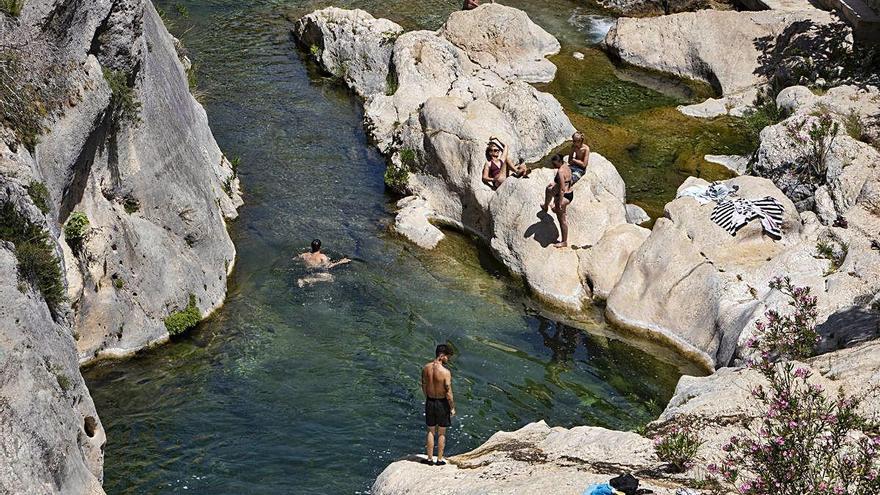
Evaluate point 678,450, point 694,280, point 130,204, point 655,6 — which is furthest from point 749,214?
point 655,6

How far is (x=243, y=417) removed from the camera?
1681cm

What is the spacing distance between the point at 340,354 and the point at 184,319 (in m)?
2.94

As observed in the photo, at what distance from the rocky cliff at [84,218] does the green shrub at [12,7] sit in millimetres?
33

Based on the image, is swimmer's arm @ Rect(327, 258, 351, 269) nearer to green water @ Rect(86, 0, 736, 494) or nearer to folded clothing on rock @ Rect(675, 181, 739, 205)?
green water @ Rect(86, 0, 736, 494)

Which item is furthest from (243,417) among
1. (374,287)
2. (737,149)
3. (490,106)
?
(737,149)

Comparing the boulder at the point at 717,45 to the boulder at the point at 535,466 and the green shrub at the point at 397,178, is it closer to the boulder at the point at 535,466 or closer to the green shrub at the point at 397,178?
the green shrub at the point at 397,178

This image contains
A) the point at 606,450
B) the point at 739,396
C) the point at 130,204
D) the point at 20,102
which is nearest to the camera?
the point at 606,450

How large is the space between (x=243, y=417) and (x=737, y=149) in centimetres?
1661

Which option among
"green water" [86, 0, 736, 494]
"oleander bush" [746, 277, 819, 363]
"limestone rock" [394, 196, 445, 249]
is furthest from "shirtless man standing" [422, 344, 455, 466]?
"limestone rock" [394, 196, 445, 249]

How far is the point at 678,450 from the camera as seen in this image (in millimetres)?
12930

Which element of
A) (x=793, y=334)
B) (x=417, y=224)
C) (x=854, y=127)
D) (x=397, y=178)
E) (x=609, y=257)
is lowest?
(x=417, y=224)

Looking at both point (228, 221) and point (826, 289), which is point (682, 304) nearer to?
point (826, 289)

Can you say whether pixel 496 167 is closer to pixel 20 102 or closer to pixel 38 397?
pixel 20 102

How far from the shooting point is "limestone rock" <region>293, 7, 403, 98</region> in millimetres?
31672
